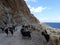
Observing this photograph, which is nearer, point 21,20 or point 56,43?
point 56,43

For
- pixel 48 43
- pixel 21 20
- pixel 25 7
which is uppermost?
pixel 25 7

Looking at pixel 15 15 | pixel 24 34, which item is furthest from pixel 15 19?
pixel 24 34

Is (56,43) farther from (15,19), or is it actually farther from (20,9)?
(20,9)

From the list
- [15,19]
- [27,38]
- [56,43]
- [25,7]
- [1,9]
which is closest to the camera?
[56,43]

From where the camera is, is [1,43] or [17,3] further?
[17,3]

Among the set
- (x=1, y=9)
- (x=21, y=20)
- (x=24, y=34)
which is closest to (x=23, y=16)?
(x=21, y=20)

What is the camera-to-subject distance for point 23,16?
65.2 meters

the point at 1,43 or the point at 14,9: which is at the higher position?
the point at 14,9

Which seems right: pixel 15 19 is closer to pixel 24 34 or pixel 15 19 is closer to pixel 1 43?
pixel 24 34

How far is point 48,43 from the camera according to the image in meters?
23.0

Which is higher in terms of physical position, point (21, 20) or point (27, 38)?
point (21, 20)

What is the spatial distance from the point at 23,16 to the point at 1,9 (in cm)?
1552

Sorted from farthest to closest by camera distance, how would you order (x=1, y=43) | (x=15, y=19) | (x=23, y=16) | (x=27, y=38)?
(x=23, y=16) → (x=15, y=19) → (x=27, y=38) → (x=1, y=43)

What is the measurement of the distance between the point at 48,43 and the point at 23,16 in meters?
42.6
